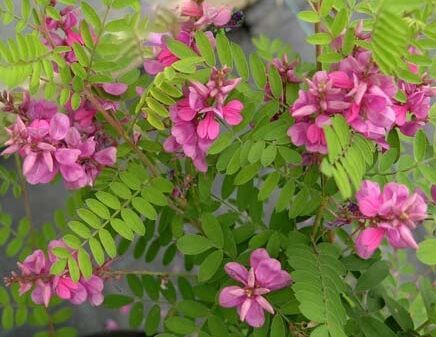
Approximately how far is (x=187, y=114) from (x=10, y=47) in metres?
0.21

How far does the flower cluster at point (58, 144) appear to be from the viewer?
0.71m

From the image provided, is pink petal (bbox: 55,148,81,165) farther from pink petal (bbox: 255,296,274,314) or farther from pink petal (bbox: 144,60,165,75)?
pink petal (bbox: 255,296,274,314)

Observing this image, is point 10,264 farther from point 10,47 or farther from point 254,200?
point 10,47

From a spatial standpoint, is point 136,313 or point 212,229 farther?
point 136,313

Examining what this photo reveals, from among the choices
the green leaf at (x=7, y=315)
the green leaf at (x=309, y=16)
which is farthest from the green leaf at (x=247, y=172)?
the green leaf at (x=7, y=315)

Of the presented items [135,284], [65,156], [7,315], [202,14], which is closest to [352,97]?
[202,14]

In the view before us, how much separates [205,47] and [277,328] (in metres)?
0.39

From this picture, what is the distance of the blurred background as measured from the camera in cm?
160

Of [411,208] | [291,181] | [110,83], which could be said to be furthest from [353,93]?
[110,83]

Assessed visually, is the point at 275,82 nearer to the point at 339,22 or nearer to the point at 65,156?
the point at 339,22

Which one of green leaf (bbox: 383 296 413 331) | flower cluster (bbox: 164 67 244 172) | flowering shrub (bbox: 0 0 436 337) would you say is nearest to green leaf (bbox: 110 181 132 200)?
flowering shrub (bbox: 0 0 436 337)

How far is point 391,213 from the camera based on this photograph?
0.64 meters

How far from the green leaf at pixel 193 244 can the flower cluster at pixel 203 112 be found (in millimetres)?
152

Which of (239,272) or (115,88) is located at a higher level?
(115,88)
